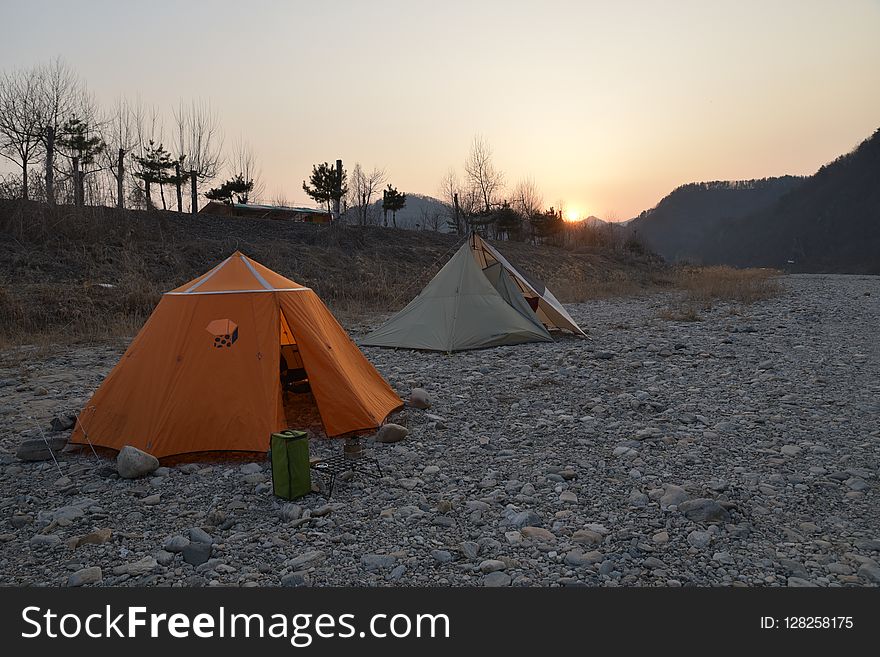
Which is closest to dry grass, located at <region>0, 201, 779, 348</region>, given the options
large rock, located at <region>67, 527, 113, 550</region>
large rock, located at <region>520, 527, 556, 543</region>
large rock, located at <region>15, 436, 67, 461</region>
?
large rock, located at <region>15, 436, 67, 461</region>

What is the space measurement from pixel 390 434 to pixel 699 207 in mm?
164798

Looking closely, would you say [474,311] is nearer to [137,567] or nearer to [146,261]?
[137,567]

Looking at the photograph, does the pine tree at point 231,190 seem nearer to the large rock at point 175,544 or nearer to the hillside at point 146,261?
the hillside at point 146,261

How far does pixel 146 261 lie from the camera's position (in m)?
21.9

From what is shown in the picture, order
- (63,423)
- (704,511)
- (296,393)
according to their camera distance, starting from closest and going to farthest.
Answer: (704,511)
(63,423)
(296,393)

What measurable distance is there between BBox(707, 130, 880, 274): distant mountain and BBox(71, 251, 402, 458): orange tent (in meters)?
85.6

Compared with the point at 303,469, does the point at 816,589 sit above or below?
below

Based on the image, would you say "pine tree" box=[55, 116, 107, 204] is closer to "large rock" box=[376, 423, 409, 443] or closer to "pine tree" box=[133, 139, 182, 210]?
"pine tree" box=[133, 139, 182, 210]

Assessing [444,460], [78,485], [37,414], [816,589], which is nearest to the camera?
[816,589]

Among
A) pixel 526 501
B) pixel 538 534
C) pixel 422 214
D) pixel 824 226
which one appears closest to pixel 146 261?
pixel 526 501

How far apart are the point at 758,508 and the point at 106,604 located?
4.41 metres

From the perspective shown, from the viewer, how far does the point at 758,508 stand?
4355mm

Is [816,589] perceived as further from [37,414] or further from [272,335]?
[37,414]

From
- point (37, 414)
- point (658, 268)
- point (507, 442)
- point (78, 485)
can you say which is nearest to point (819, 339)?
point (507, 442)
